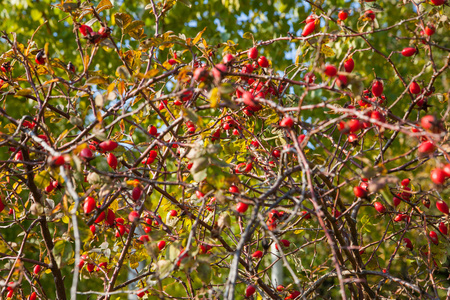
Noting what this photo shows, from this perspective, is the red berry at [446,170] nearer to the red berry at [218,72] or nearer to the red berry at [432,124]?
the red berry at [432,124]

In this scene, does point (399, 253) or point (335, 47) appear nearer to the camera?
point (399, 253)

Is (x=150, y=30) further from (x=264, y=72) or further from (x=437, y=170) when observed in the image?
(x=437, y=170)

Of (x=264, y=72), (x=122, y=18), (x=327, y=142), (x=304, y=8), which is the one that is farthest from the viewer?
(x=304, y=8)

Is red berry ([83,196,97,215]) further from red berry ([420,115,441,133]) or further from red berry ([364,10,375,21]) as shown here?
red berry ([364,10,375,21])

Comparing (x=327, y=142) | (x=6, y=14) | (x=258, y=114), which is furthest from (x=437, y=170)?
(x=6, y=14)

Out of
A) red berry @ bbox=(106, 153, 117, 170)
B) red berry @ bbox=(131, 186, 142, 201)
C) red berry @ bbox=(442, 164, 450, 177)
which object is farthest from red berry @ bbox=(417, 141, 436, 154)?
red berry @ bbox=(106, 153, 117, 170)

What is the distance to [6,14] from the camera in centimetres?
429

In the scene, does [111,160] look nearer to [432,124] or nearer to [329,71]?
[329,71]

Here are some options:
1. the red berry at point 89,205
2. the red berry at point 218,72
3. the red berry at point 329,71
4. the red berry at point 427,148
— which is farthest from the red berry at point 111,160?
the red berry at point 427,148

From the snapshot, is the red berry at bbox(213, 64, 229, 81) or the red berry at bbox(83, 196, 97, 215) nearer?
the red berry at bbox(213, 64, 229, 81)

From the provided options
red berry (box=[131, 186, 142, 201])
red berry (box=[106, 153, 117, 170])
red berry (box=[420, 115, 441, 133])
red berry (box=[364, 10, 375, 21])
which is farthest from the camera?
red berry (box=[364, 10, 375, 21])

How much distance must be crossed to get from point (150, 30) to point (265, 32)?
1.18 m

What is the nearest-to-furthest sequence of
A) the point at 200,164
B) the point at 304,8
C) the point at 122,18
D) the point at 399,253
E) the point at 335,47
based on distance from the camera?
the point at 200,164
the point at 122,18
the point at 399,253
the point at 335,47
the point at 304,8

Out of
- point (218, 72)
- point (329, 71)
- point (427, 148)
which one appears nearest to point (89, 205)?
point (218, 72)
